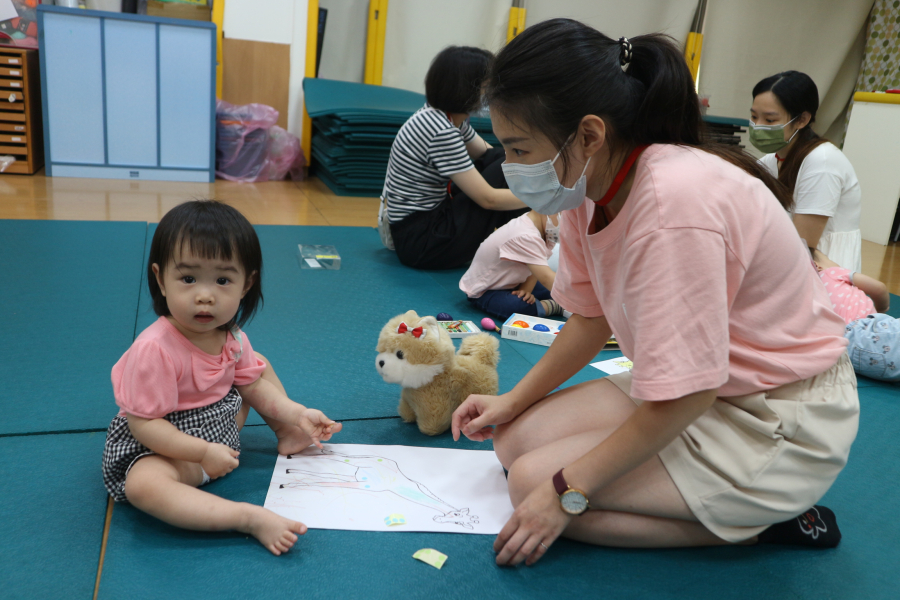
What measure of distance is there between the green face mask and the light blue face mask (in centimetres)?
157

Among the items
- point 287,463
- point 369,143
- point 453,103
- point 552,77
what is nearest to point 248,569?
point 287,463

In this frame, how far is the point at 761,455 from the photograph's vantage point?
98cm

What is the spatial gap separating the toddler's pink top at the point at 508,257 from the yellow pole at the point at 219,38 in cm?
269

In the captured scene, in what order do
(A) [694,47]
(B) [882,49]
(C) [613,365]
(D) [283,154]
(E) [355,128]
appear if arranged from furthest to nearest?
(B) [882,49]
(A) [694,47]
(D) [283,154]
(E) [355,128]
(C) [613,365]

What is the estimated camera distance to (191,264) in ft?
3.46

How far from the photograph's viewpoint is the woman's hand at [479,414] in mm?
1167

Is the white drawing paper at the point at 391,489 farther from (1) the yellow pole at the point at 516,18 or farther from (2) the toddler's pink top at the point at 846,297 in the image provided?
(1) the yellow pole at the point at 516,18

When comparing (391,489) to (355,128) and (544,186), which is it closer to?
(544,186)

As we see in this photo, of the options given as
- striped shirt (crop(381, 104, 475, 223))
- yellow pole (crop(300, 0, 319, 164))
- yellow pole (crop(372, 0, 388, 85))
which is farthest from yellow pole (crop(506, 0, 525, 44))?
striped shirt (crop(381, 104, 475, 223))

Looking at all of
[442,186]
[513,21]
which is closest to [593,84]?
[442,186]

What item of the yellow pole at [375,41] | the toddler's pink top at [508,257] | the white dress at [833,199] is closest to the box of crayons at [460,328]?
the toddler's pink top at [508,257]

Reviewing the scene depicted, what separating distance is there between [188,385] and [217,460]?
0.13m

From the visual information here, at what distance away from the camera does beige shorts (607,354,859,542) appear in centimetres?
97

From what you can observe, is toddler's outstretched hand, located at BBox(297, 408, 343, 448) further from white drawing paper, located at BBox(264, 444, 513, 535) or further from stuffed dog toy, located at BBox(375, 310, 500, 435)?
stuffed dog toy, located at BBox(375, 310, 500, 435)
